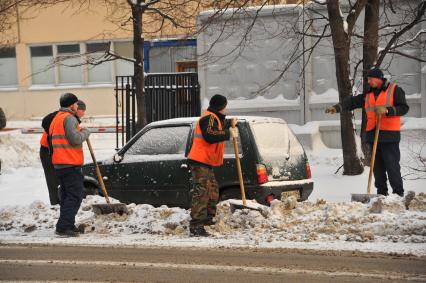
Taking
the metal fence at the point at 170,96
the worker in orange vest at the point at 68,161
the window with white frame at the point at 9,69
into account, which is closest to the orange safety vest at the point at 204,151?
the worker in orange vest at the point at 68,161

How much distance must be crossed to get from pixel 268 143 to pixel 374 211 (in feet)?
6.49

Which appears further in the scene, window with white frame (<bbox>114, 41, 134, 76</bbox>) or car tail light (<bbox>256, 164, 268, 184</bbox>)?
window with white frame (<bbox>114, 41, 134, 76</bbox>)

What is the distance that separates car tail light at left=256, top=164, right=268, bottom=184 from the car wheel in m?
0.41

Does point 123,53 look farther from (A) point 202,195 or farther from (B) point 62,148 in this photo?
(A) point 202,195

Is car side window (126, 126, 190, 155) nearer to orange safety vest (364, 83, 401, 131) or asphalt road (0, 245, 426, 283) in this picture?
orange safety vest (364, 83, 401, 131)

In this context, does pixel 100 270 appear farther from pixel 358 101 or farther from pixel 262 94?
pixel 262 94

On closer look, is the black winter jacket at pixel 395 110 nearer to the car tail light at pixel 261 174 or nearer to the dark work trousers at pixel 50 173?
the car tail light at pixel 261 174

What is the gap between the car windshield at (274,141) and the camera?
980cm

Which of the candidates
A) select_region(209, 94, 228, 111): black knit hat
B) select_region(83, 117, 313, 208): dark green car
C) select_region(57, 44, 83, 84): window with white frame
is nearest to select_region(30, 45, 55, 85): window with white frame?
select_region(57, 44, 83, 84): window with white frame

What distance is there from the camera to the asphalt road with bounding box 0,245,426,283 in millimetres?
6219

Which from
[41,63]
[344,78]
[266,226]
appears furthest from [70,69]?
[266,226]

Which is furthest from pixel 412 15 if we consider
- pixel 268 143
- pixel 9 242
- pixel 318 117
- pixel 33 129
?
pixel 33 129

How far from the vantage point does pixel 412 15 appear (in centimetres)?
1578

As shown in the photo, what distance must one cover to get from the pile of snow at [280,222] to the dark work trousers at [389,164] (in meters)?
0.62
